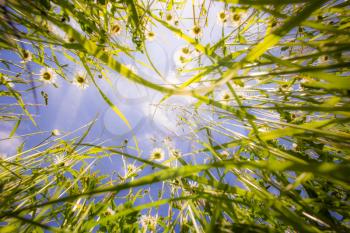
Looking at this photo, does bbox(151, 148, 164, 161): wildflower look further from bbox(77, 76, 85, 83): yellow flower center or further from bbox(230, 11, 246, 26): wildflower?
bbox(230, 11, 246, 26): wildflower

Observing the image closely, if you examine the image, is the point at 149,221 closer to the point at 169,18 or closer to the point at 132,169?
the point at 132,169

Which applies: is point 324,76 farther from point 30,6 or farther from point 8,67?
point 8,67

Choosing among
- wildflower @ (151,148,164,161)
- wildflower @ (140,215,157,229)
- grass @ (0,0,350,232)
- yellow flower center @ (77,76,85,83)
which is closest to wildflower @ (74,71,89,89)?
yellow flower center @ (77,76,85,83)

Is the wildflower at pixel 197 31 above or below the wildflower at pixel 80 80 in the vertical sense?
above

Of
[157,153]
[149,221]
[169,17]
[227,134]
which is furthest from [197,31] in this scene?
[149,221]

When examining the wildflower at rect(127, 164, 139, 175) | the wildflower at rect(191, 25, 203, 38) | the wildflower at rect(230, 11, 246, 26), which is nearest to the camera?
the wildflower at rect(127, 164, 139, 175)

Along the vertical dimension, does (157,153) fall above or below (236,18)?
below

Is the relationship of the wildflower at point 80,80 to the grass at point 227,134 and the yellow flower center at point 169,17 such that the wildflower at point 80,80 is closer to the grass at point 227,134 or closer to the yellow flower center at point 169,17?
the grass at point 227,134

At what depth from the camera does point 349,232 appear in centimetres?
42

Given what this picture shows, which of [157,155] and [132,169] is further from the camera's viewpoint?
[157,155]

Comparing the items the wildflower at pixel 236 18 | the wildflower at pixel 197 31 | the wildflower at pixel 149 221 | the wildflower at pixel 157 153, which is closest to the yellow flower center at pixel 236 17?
the wildflower at pixel 236 18

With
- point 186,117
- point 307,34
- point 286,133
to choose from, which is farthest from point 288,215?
point 307,34

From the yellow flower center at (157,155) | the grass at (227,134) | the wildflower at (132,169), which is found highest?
the grass at (227,134)

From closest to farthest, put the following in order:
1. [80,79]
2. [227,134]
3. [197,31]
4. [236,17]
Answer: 1. [227,134]
2. [197,31]
3. [236,17]
4. [80,79]
